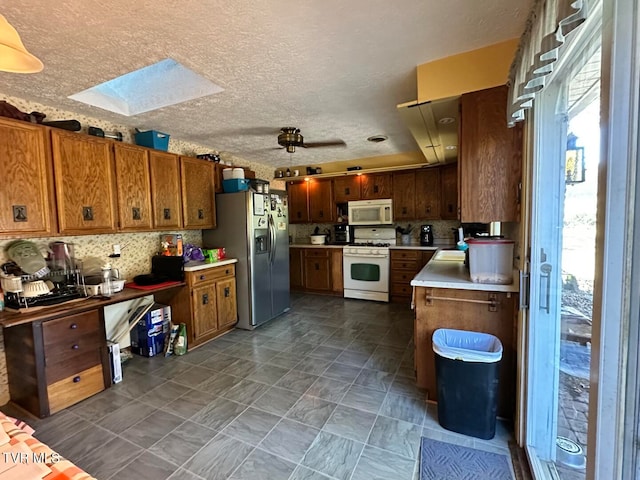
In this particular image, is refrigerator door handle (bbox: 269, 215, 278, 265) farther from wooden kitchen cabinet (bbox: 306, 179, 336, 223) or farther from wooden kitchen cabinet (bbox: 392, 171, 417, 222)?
wooden kitchen cabinet (bbox: 392, 171, 417, 222)

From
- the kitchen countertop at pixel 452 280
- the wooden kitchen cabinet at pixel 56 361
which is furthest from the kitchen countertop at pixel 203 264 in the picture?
the kitchen countertop at pixel 452 280

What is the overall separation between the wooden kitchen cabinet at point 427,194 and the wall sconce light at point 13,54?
186 inches

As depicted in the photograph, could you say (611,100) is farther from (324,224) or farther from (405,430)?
(324,224)

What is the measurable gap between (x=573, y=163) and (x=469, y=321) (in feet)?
3.84

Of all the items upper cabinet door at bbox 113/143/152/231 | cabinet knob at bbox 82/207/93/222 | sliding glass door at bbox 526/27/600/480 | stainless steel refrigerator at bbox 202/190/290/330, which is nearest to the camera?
sliding glass door at bbox 526/27/600/480

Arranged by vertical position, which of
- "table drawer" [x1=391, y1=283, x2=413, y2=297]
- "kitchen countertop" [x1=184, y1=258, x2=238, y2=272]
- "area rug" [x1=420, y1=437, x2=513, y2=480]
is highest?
"kitchen countertop" [x1=184, y1=258, x2=238, y2=272]

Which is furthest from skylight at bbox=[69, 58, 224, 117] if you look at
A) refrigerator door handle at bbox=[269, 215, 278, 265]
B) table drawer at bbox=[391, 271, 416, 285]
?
table drawer at bbox=[391, 271, 416, 285]

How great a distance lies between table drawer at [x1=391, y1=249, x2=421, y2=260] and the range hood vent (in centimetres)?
163

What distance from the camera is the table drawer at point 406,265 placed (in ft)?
15.5

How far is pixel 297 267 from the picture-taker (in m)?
5.74

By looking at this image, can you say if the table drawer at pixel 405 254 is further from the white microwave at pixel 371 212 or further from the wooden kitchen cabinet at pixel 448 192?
the wooden kitchen cabinet at pixel 448 192

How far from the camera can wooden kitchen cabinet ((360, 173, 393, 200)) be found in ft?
16.9

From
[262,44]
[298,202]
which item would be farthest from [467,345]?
[298,202]

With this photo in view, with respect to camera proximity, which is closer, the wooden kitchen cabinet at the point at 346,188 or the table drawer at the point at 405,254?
the table drawer at the point at 405,254
